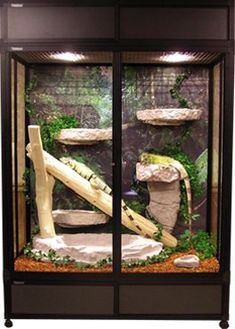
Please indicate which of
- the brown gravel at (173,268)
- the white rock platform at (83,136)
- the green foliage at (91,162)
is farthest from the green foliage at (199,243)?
the white rock platform at (83,136)

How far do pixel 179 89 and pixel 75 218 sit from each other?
1508 mm

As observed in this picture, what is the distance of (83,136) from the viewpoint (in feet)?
13.8

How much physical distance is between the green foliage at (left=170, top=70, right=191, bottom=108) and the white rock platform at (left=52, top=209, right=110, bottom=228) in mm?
1259

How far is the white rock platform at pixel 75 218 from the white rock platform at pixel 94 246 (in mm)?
109

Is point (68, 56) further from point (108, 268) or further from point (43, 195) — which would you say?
point (108, 268)

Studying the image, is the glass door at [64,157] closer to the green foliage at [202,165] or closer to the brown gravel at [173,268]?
the brown gravel at [173,268]

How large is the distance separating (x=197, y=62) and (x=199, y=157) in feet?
2.79

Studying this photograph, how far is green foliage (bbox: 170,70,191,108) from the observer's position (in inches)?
166

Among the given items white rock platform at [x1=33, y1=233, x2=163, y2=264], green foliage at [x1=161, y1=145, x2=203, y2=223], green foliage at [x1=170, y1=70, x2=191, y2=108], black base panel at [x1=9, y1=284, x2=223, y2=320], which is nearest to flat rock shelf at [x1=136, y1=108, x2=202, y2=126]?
green foliage at [x1=170, y1=70, x2=191, y2=108]

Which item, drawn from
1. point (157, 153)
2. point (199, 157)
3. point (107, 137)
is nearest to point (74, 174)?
point (107, 137)

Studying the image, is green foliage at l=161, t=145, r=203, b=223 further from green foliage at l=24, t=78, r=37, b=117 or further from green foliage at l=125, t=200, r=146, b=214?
green foliage at l=24, t=78, r=37, b=117

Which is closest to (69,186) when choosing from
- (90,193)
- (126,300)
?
(90,193)

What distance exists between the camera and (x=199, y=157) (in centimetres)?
430

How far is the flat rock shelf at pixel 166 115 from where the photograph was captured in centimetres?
416
